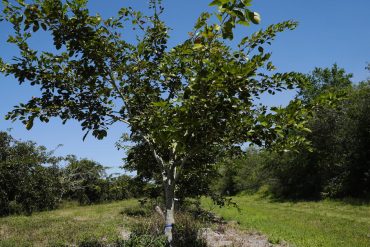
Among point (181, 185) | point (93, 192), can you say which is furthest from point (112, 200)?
point (181, 185)

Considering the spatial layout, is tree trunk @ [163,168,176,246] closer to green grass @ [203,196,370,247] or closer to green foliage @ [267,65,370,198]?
green grass @ [203,196,370,247]

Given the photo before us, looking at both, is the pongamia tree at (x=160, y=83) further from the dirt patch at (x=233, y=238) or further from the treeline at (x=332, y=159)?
the treeline at (x=332, y=159)

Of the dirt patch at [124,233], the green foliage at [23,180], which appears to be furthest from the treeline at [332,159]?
the green foliage at [23,180]

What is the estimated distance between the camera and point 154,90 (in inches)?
280

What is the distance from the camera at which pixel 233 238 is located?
1114 cm


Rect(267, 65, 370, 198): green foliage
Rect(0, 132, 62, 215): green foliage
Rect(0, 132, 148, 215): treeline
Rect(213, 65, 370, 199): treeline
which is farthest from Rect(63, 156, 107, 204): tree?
Rect(267, 65, 370, 198): green foliage

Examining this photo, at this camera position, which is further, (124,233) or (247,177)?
(247,177)

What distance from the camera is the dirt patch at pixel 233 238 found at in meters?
10.1

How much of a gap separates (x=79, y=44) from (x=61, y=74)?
0.75 metres

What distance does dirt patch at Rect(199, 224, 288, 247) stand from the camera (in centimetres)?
1015

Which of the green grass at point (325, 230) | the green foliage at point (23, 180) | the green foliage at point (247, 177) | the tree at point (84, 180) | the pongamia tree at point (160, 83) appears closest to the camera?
the pongamia tree at point (160, 83)

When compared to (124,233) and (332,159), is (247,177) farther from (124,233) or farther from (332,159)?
(124,233)

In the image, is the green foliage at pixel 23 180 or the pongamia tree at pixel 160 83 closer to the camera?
the pongamia tree at pixel 160 83

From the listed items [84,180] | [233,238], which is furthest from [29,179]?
[233,238]
